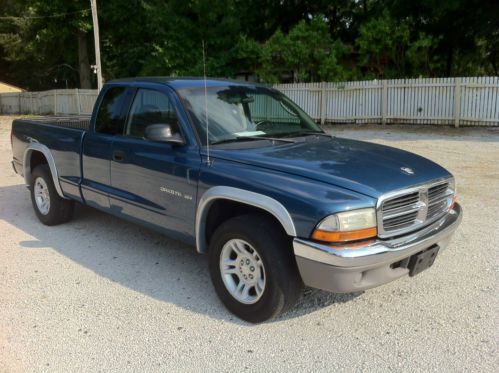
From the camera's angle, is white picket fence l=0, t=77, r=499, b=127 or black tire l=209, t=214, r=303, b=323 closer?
black tire l=209, t=214, r=303, b=323

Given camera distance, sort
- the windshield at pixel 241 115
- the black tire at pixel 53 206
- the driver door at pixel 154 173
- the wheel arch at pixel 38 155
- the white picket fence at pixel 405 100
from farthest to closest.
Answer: the white picket fence at pixel 405 100 → the black tire at pixel 53 206 → the wheel arch at pixel 38 155 → the windshield at pixel 241 115 → the driver door at pixel 154 173

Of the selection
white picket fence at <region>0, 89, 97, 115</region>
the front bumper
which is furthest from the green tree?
the front bumper

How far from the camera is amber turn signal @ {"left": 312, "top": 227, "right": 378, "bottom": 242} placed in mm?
3127

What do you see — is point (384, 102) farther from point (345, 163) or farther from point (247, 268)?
point (247, 268)

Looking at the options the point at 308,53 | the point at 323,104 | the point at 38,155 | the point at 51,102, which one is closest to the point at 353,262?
the point at 38,155

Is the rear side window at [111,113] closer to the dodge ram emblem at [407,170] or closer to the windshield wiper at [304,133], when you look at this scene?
the windshield wiper at [304,133]

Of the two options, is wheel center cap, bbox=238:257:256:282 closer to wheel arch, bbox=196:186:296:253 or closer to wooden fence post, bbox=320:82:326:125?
wheel arch, bbox=196:186:296:253

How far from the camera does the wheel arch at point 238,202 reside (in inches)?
129

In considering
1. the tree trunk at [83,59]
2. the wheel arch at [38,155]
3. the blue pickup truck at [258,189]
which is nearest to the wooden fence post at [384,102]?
the blue pickup truck at [258,189]

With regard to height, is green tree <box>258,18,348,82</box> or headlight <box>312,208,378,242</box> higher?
green tree <box>258,18,348,82</box>

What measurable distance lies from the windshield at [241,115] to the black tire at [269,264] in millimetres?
871

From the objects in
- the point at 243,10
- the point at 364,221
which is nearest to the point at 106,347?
the point at 364,221

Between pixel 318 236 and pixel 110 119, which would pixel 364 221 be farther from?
pixel 110 119

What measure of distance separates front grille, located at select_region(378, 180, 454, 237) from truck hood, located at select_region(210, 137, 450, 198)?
66mm
